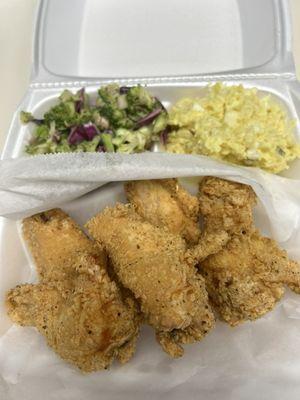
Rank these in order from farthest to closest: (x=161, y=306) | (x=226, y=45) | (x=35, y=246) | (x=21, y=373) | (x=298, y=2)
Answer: (x=298, y=2), (x=226, y=45), (x=35, y=246), (x=21, y=373), (x=161, y=306)

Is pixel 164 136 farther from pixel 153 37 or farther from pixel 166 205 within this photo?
pixel 153 37

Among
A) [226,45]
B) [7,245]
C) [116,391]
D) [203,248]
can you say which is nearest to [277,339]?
[203,248]

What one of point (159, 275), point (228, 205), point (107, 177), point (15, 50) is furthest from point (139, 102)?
point (15, 50)

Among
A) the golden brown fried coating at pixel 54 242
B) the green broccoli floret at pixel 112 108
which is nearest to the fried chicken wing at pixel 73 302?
the golden brown fried coating at pixel 54 242

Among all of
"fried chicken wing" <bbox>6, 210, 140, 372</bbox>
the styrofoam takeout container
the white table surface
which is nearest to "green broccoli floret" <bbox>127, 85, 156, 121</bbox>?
the styrofoam takeout container

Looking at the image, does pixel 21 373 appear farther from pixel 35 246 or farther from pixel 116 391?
pixel 35 246

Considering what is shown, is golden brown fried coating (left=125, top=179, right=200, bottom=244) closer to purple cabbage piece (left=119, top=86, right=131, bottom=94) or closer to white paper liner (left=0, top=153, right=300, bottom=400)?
white paper liner (left=0, top=153, right=300, bottom=400)
